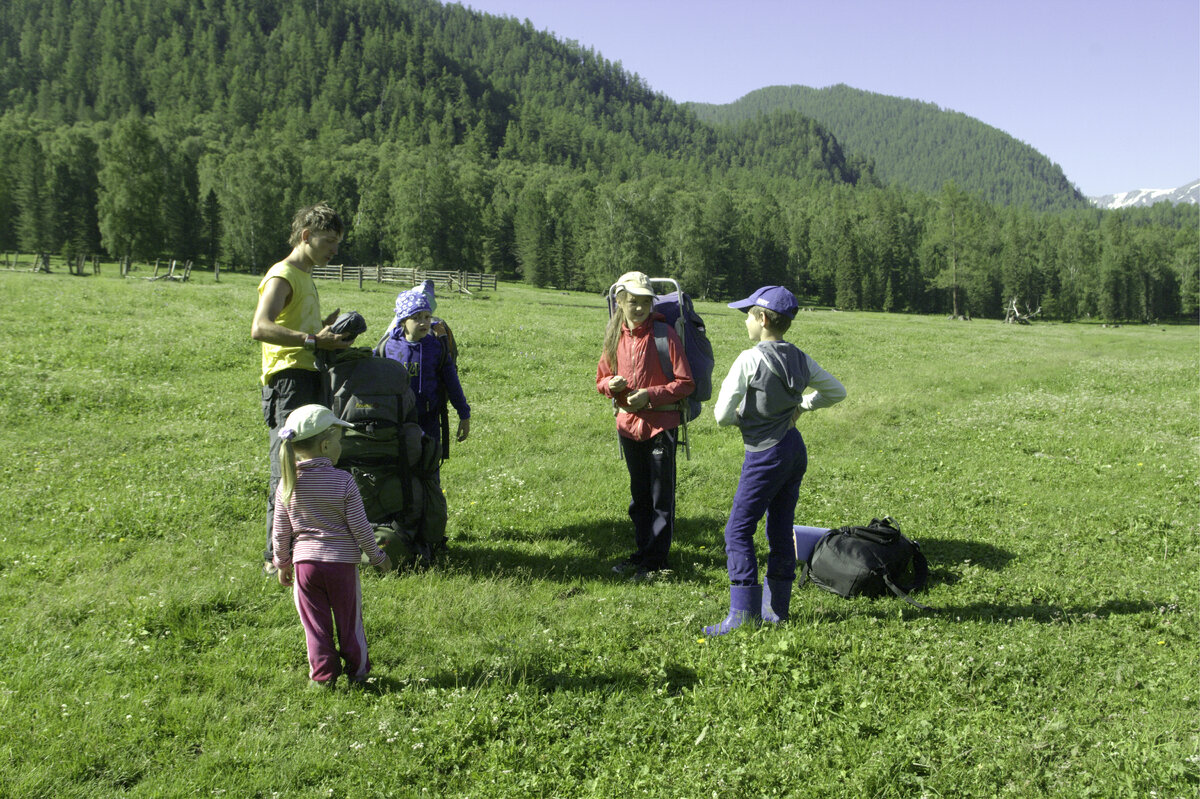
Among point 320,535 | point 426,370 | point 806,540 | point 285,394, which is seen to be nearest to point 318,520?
point 320,535

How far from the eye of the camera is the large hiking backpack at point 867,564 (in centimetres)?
666

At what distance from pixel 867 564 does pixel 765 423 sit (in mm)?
2141

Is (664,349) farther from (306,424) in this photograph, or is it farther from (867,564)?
(306,424)

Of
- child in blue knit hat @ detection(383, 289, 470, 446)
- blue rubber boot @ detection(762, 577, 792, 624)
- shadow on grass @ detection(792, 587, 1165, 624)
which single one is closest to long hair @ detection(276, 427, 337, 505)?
child in blue knit hat @ detection(383, 289, 470, 446)

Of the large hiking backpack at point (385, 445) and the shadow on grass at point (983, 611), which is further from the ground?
the large hiking backpack at point (385, 445)

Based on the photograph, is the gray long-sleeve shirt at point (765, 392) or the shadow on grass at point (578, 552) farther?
the shadow on grass at point (578, 552)

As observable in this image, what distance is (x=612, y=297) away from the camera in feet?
23.9

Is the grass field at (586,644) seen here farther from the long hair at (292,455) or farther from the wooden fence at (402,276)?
the wooden fence at (402,276)

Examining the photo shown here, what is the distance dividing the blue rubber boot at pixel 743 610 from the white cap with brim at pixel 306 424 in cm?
339

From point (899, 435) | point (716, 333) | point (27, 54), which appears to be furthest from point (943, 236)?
point (27, 54)

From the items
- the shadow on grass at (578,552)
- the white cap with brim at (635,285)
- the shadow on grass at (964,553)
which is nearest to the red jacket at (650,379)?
the white cap with brim at (635,285)

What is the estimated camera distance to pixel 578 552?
772 cm

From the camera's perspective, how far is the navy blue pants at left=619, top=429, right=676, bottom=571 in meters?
6.92

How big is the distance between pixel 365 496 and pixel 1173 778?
6.03 meters
